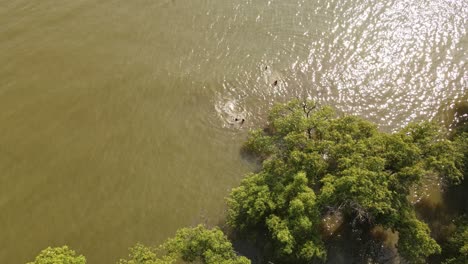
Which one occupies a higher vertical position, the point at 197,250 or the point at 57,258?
the point at 57,258

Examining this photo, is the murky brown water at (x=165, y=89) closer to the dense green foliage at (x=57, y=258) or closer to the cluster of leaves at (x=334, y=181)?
the dense green foliage at (x=57, y=258)

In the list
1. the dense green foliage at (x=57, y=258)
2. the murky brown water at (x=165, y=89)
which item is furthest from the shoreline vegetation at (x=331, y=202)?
the murky brown water at (x=165, y=89)

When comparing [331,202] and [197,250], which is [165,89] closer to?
[197,250]

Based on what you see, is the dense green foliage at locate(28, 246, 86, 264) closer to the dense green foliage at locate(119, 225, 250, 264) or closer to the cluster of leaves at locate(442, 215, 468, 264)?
the dense green foliage at locate(119, 225, 250, 264)

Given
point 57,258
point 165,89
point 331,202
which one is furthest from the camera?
point 165,89

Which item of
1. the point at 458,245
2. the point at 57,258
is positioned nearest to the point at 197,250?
the point at 57,258

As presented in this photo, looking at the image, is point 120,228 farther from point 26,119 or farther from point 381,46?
point 381,46
